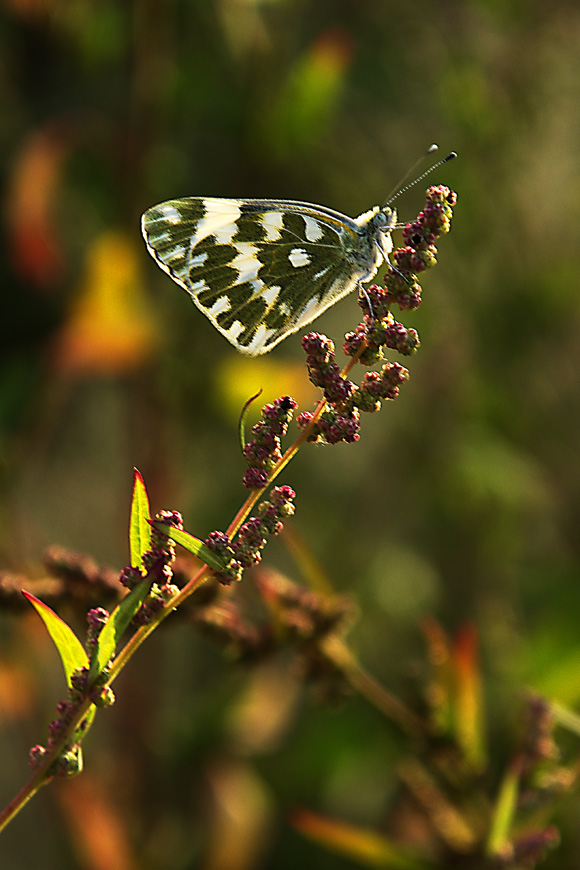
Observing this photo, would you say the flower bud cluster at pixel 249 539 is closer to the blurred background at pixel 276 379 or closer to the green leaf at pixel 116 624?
the green leaf at pixel 116 624

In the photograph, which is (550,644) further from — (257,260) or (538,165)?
(538,165)

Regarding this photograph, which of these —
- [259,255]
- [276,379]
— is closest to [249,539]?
[259,255]

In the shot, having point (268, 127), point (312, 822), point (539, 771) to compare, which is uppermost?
point (268, 127)

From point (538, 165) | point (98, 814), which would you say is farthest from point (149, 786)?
point (538, 165)

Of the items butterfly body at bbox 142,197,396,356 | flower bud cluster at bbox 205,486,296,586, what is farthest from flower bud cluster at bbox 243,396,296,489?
butterfly body at bbox 142,197,396,356

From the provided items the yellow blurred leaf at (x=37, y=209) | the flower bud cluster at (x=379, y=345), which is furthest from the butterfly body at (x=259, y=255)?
the yellow blurred leaf at (x=37, y=209)

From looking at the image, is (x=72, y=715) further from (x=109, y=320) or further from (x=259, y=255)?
(x=109, y=320)
